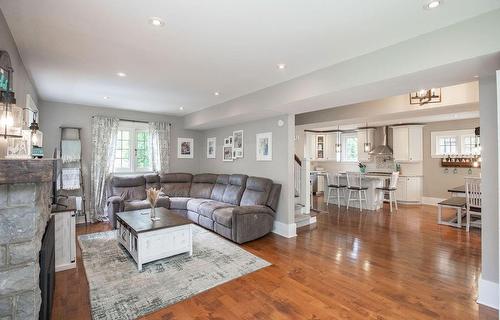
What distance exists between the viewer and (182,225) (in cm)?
328

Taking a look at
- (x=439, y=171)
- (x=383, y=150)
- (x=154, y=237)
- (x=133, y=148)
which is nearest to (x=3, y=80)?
(x=154, y=237)

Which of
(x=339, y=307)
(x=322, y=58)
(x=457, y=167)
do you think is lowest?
(x=339, y=307)

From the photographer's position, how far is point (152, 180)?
588 cm

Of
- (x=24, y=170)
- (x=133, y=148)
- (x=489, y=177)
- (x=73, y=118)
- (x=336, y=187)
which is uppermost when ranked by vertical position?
(x=73, y=118)

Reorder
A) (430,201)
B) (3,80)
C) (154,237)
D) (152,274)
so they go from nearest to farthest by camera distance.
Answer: (3,80) < (152,274) < (154,237) < (430,201)

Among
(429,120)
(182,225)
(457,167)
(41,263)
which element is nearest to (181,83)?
(182,225)

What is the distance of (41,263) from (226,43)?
2.33 metres

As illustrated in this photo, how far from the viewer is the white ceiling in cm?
191

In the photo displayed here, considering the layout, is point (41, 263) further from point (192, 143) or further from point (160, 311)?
point (192, 143)

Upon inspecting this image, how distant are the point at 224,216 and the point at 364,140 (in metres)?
6.27

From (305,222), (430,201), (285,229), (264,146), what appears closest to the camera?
(285,229)

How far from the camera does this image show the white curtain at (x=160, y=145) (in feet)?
20.6

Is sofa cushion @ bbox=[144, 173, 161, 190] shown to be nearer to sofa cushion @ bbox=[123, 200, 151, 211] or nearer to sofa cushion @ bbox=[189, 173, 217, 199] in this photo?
sofa cushion @ bbox=[189, 173, 217, 199]

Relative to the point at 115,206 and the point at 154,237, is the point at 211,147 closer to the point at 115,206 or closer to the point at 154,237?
the point at 115,206
